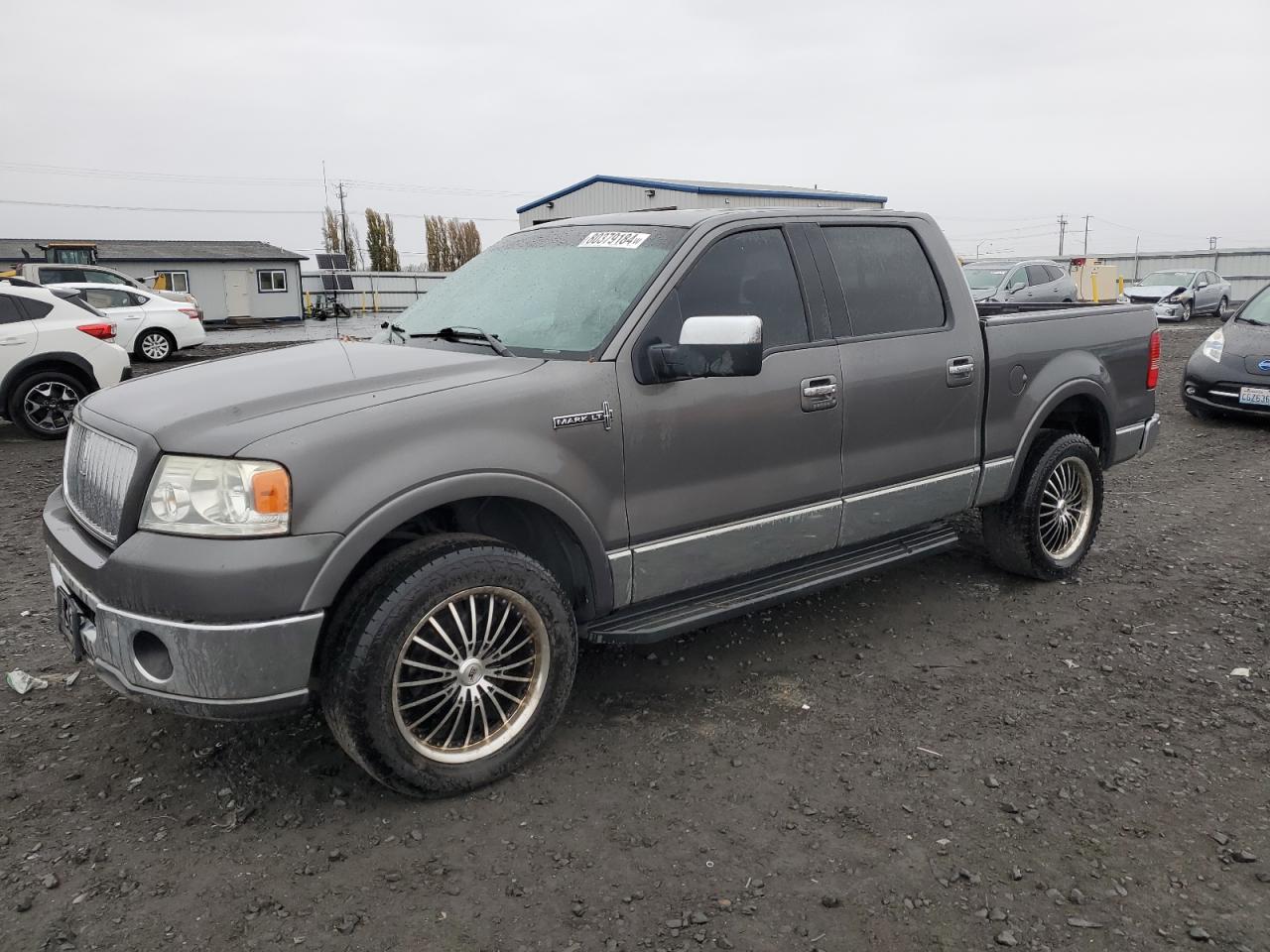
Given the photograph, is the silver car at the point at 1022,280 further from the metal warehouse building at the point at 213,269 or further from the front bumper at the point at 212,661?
the metal warehouse building at the point at 213,269

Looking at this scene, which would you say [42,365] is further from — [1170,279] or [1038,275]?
[1170,279]

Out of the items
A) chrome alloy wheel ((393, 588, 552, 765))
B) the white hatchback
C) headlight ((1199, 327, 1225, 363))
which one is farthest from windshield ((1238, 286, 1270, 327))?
the white hatchback

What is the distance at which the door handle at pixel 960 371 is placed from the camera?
176 inches

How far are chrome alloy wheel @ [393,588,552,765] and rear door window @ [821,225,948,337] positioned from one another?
1928 millimetres

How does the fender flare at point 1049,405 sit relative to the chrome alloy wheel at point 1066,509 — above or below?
above

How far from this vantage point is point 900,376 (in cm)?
427

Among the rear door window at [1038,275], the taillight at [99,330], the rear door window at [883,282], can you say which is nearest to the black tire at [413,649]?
the rear door window at [883,282]

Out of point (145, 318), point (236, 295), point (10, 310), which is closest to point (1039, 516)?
point (10, 310)

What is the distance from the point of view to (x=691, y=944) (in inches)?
100

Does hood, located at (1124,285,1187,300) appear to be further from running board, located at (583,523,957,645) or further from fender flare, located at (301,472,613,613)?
fender flare, located at (301,472,613,613)

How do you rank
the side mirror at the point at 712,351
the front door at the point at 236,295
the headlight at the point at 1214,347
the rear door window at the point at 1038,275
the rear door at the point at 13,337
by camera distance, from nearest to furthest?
the side mirror at the point at 712,351, the rear door at the point at 13,337, the headlight at the point at 1214,347, the rear door window at the point at 1038,275, the front door at the point at 236,295

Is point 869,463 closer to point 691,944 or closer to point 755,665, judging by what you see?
point 755,665

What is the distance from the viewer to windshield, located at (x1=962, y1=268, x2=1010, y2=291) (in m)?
19.3

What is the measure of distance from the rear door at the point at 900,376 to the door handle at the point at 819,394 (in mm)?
76
